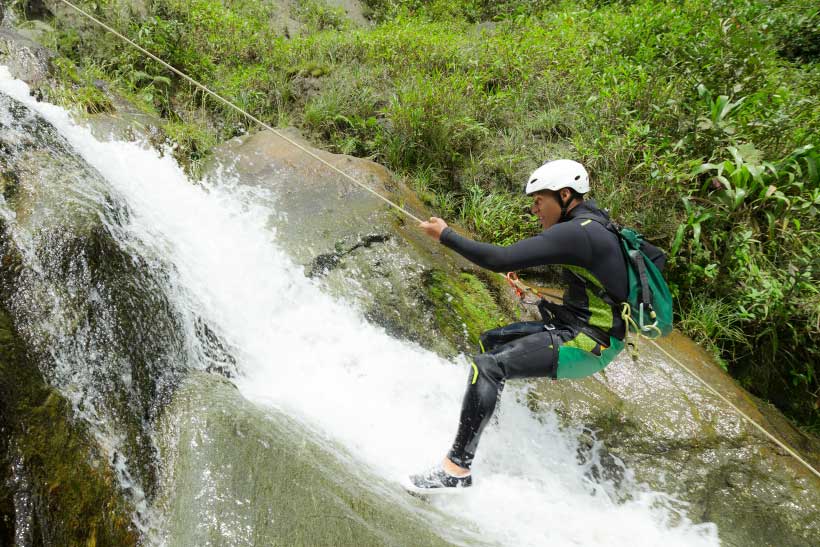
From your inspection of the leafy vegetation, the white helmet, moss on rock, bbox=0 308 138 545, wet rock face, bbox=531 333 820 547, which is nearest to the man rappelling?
the white helmet

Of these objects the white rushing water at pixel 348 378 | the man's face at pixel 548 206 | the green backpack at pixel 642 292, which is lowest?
the white rushing water at pixel 348 378

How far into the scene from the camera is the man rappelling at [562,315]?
3.13 m

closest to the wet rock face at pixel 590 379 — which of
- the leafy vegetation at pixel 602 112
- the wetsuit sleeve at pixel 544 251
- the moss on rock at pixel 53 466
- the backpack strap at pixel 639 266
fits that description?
the leafy vegetation at pixel 602 112

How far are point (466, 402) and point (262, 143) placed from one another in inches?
190

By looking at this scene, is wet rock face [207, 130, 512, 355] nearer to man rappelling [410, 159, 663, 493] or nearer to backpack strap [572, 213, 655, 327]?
man rappelling [410, 159, 663, 493]

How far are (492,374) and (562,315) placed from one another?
0.71 meters

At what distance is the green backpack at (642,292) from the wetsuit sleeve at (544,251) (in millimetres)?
231

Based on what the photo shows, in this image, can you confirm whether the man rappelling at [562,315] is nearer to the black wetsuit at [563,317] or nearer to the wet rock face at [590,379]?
the black wetsuit at [563,317]

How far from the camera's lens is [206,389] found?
10.7 feet

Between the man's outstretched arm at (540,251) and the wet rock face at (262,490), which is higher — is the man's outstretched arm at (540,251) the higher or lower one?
the higher one

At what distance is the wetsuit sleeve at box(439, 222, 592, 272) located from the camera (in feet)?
9.81

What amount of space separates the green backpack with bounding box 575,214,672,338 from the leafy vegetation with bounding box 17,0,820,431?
2414mm

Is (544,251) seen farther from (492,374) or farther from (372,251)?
(372,251)

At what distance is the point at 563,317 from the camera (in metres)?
3.52
